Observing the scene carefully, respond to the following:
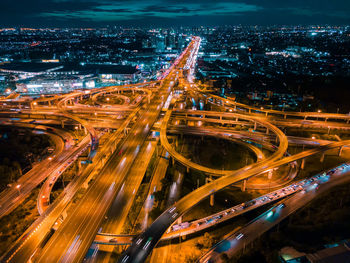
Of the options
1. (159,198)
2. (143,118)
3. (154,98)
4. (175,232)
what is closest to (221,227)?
(175,232)

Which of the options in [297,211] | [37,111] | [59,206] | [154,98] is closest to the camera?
[59,206]

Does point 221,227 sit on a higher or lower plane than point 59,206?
lower

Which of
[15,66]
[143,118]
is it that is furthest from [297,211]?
[15,66]

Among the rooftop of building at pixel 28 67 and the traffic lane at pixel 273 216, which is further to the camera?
the rooftop of building at pixel 28 67

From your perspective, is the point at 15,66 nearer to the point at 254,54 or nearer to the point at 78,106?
the point at 78,106

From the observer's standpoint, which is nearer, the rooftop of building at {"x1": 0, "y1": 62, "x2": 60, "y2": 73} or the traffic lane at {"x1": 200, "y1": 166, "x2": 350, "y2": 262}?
the traffic lane at {"x1": 200, "y1": 166, "x2": 350, "y2": 262}

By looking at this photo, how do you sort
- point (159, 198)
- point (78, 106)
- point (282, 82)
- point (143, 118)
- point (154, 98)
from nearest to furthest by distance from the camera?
point (159, 198) < point (143, 118) < point (78, 106) < point (154, 98) < point (282, 82)

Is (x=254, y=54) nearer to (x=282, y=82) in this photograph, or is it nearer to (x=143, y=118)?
(x=282, y=82)

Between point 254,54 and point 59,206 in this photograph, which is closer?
point 59,206

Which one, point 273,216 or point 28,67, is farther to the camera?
point 28,67
